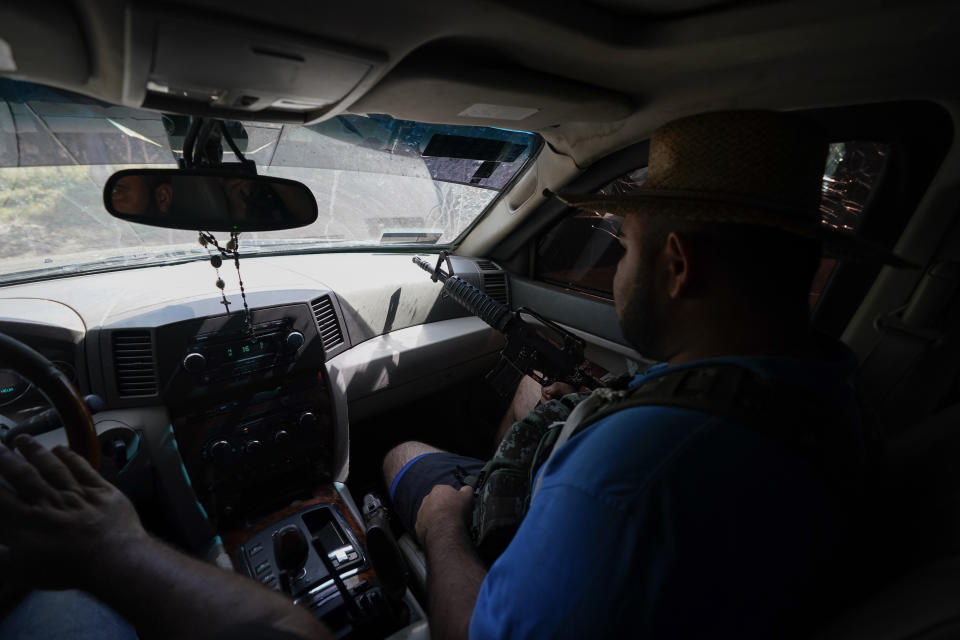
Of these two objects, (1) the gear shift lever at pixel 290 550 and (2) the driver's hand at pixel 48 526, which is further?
(1) the gear shift lever at pixel 290 550

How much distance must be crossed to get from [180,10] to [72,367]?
153cm

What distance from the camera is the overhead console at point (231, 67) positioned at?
93 centimetres

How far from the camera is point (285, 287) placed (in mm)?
2326

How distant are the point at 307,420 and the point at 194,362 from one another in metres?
0.61

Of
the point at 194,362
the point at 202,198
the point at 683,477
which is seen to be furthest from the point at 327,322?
the point at 683,477

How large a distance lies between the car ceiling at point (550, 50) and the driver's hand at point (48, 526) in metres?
0.85

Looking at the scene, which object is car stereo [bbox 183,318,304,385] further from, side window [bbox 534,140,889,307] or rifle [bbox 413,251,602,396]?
side window [bbox 534,140,889,307]

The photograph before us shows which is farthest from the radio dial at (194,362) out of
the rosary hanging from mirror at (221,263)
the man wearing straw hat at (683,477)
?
the man wearing straw hat at (683,477)

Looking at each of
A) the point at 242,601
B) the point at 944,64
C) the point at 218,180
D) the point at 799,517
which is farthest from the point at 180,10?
the point at 944,64

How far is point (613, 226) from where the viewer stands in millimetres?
2832

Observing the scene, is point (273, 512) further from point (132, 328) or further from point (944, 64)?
point (944, 64)

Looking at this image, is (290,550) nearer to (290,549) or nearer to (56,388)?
(290,549)

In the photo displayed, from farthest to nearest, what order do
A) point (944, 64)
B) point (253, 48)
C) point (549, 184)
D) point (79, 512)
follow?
point (549, 184) < point (944, 64) < point (253, 48) < point (79, 512)

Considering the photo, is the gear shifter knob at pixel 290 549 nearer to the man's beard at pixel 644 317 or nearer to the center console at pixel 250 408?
the center console at pixel 250 408
